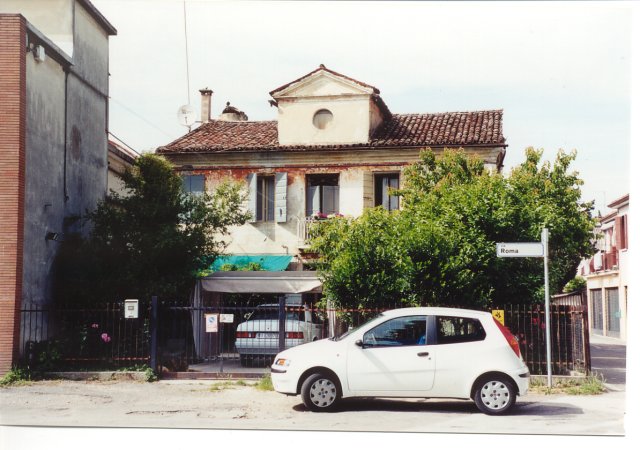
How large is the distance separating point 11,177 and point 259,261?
958 centimetres

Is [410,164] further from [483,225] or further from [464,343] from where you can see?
[464,343]

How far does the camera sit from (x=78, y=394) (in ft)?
44.4

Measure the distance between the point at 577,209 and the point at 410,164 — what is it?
17.7 ft

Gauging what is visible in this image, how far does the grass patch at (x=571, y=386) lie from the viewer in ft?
44.1

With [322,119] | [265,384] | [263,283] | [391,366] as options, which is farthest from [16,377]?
[322,119]

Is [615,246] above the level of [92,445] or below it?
above

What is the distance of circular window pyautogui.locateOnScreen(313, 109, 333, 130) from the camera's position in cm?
2450

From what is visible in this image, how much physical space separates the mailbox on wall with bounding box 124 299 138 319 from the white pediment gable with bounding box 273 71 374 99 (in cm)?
1119

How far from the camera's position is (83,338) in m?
16.1

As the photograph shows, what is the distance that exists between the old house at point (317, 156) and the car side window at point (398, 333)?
12.2 meters

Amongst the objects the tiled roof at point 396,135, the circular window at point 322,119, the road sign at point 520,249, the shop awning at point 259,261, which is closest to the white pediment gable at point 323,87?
the circular window at point 322,119

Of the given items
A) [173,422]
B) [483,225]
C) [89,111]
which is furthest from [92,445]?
[89,111]

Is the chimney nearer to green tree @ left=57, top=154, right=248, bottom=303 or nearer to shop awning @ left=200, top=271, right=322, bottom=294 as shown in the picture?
green tree @ left=57, top=154, right=248, bottom=303

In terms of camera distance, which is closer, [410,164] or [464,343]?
[464,343]
